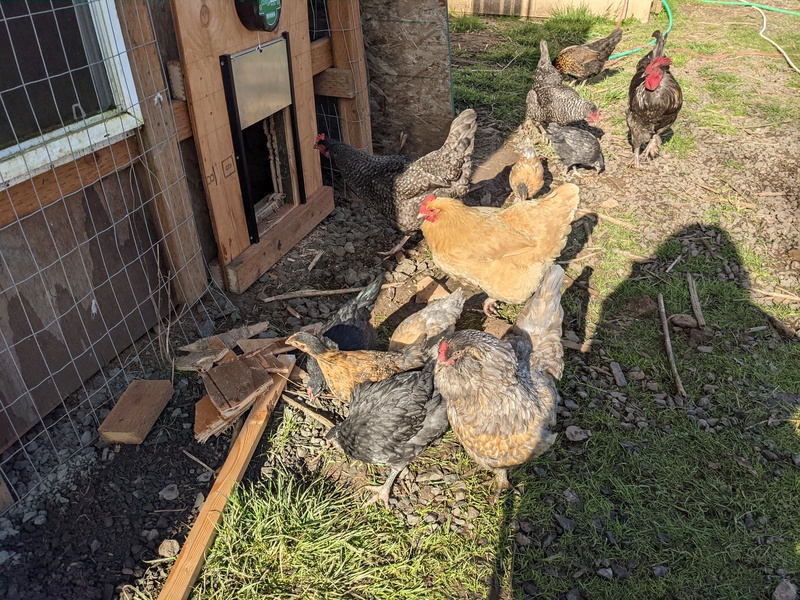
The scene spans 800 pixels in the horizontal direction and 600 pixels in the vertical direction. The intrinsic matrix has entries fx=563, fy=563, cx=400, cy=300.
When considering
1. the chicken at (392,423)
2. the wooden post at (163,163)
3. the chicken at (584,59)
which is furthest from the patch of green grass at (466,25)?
the chicken at (392,423)

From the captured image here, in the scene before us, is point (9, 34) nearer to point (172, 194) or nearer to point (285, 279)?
point (172, 194)

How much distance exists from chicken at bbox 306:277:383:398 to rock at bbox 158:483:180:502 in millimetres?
1023

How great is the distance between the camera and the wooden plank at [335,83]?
5.69 metres

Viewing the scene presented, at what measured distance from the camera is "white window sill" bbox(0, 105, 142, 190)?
299cm

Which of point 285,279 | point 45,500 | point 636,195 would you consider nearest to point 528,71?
point 636,195

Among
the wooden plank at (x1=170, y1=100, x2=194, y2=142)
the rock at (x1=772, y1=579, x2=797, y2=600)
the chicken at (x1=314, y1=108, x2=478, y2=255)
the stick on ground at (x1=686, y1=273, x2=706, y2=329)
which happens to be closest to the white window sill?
the wooden plank at (x1=170, y1=100, x2=194, y2=142)

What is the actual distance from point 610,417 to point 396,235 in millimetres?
2835

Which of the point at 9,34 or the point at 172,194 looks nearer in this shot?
the point at 9,34

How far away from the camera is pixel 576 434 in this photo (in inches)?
148

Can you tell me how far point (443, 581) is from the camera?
119 inches

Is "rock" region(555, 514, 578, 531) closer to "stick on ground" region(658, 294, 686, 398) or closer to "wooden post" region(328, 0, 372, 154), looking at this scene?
"stick on ground" region(658, 294, 686, 398)

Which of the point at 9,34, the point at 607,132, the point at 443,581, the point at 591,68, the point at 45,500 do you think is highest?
the point at 9,34

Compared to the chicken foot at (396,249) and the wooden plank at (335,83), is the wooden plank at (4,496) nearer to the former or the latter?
the chicken foot at (396,249)

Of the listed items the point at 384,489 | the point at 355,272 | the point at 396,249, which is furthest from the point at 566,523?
the point at 396,249
